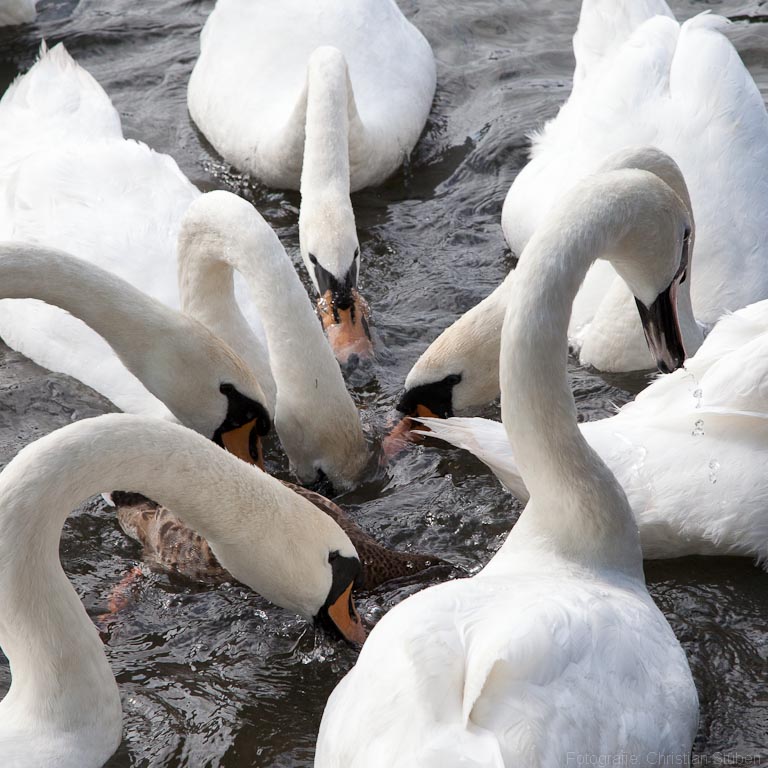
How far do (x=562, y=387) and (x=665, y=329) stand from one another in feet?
2.36

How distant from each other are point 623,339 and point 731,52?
1.77m

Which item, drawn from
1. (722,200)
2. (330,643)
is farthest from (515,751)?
(722,200)

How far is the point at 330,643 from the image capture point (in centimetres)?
464

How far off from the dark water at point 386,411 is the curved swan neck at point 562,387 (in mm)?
671

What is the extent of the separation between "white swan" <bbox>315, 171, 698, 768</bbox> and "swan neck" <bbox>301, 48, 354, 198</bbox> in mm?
2336

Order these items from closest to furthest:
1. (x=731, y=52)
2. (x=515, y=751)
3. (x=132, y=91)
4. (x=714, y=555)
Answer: (x=515, y=751) → (x=714, y=555) → (x=731, y=52) → (x=132, y=91)

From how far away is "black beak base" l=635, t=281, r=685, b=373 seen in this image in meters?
4.70

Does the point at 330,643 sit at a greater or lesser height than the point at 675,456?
lesser

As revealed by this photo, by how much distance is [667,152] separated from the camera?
251 inches

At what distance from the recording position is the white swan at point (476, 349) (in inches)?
222

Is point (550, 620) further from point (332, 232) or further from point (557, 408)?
point (332, 232)

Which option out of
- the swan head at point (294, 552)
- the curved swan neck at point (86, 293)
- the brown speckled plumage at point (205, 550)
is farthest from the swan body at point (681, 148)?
the swan head at point (294, 552)

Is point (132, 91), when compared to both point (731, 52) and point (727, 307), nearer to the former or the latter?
point (731, 52)

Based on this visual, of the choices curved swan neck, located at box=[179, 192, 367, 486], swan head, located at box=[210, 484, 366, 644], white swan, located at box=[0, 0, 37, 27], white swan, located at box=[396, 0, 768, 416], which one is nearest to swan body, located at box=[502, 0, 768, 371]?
white swan, located at box=[396, 0, 768, 416]
